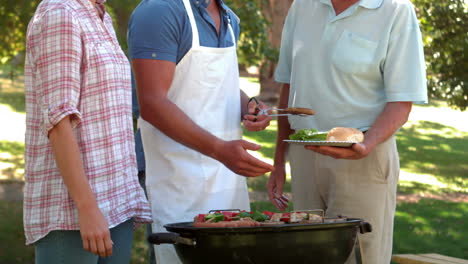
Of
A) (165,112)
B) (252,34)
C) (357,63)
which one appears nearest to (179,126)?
(165,112)

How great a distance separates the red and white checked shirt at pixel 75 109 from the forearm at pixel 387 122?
116 cm

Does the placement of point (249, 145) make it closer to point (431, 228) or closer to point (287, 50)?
point (287, 50)

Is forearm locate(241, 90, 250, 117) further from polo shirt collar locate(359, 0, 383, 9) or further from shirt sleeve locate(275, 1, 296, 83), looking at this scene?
polo shirt collar locate(359, 0, 383, 9)

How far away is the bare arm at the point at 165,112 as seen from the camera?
109 inches

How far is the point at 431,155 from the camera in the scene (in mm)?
15516

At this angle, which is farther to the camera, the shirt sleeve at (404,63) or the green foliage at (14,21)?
the green foliage at (14,21)

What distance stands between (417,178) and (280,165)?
30.9 ft

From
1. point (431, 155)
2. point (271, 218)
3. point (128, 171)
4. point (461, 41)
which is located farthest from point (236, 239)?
point (431, 155)

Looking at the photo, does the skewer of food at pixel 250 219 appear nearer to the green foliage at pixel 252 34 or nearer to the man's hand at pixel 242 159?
the man's hand at pixel 242 159

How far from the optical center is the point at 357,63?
10.8 ft

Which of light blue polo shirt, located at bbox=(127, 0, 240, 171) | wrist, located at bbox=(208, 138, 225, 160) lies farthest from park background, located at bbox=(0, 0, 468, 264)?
wrist, located at bbox=(208, 138, 225, 160)

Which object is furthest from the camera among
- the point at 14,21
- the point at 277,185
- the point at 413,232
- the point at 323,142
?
the point at 413,232

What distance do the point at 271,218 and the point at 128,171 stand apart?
54 cm

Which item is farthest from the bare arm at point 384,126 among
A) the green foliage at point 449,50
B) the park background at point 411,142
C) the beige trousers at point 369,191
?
the green foliage at point 449,50
